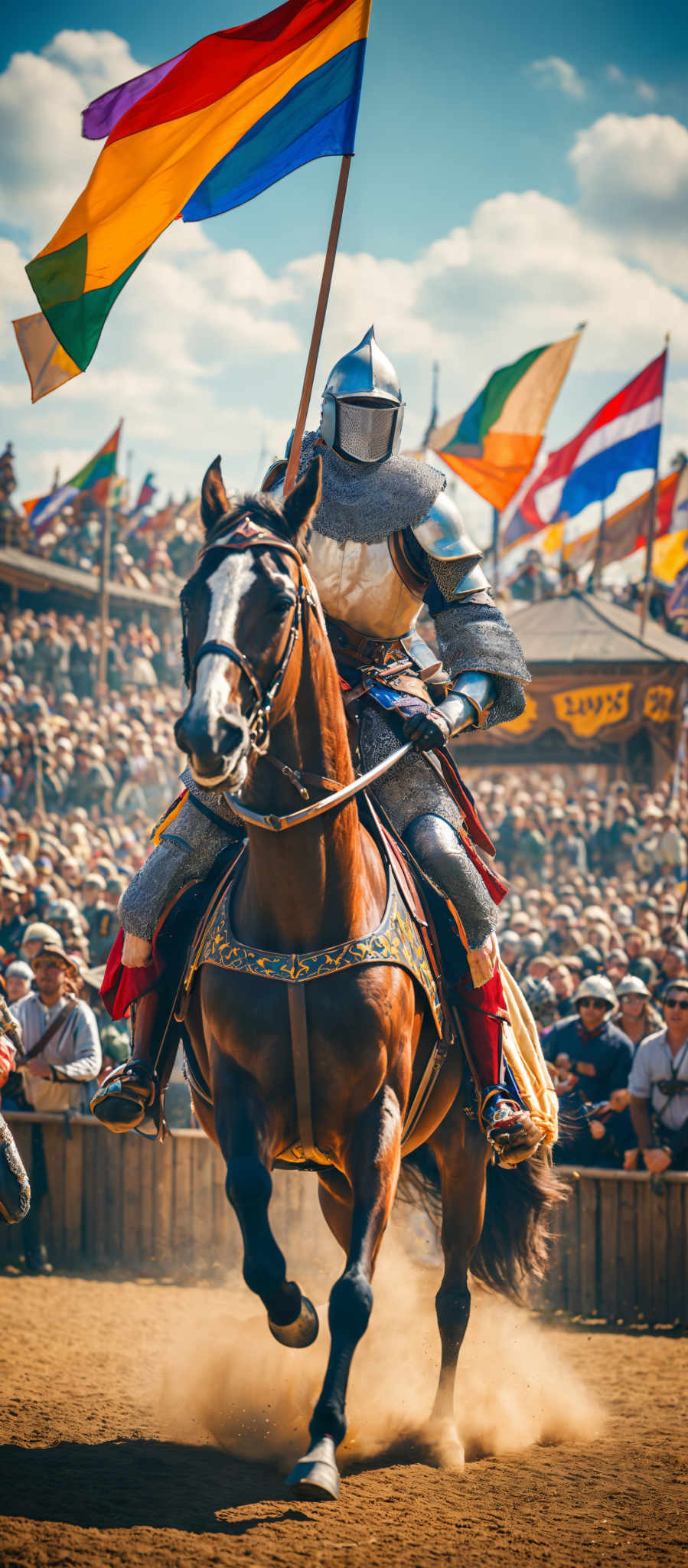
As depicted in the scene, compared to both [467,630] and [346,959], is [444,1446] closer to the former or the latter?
[346,959]

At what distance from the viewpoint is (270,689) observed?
154 inches

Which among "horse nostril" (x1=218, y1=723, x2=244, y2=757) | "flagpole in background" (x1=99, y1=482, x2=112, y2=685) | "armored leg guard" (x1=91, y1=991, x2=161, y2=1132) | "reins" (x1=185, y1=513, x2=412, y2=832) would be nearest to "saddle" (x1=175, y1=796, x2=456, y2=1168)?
"armored leg guard" (x1=91, y1=991, x2=161, y2=1132)

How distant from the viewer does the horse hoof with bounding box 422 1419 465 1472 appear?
530cm

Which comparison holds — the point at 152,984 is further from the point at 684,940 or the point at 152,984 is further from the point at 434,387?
the point at 434,387

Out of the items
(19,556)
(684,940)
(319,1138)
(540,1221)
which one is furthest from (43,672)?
(319,1138)

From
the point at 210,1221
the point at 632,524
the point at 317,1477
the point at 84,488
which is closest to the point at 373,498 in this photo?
the point at 317,1477

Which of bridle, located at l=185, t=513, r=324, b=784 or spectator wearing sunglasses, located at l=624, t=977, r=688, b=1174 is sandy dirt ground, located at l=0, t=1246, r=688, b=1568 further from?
bridle, located at l=185, t=513, r=324, b=784

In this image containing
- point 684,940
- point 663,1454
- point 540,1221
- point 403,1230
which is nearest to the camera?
point 663,1454

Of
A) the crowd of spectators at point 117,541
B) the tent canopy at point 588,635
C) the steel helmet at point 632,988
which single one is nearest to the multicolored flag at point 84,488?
the crowd of spectators at point 117,541

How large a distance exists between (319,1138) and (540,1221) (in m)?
2.54

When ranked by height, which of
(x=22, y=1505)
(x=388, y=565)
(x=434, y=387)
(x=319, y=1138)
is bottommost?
(x=22, y=1505)

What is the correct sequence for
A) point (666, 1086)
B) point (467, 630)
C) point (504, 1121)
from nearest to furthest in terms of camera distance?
point (504, 1121) → point (467, 630) → point (666, 1086)

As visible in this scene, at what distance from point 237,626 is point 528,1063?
324 cm

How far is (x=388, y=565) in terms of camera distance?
538 cm
